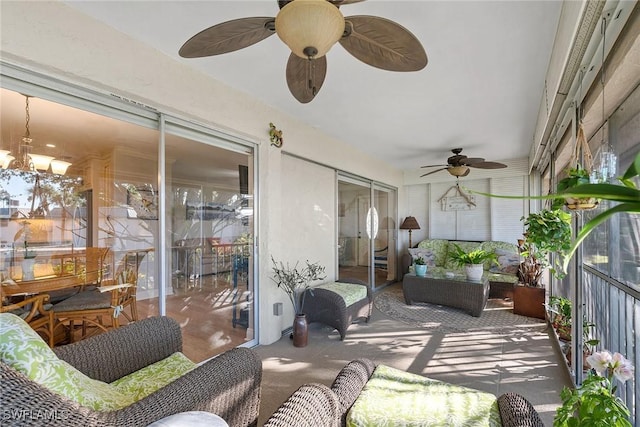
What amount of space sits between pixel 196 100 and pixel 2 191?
5.13 ft

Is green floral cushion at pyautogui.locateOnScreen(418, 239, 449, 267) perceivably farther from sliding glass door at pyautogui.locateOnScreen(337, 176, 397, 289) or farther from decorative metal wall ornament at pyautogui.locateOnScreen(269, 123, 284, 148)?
decorative metal wall ornament at pyautogui.locateOnScreen(269, 123, 284, 148)

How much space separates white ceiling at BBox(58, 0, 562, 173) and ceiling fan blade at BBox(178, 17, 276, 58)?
394 mm

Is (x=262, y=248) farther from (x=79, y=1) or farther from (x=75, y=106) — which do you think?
(x=79, y=1)

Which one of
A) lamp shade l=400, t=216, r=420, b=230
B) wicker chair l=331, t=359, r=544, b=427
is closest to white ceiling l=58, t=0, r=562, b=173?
wicker chair l=331, t=359, r=544, b=427

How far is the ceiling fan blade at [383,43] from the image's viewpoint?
4.10ft

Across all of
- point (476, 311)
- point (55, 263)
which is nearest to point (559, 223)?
point (476, 311)

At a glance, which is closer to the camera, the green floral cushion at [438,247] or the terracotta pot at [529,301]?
the terracotta pot at [529,301]

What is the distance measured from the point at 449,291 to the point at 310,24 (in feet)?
12.5

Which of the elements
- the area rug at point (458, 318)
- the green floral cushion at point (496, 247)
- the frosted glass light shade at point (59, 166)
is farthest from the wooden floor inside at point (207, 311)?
the green floral cushion at point (496, 247)

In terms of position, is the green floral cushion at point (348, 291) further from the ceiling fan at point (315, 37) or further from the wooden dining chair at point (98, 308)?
the ceiling fan at point (315, 37)

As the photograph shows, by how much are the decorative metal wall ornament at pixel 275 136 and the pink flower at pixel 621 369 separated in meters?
2.84

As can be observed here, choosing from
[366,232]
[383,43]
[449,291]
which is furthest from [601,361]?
[366,232]

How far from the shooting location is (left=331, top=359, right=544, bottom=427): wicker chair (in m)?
1.10

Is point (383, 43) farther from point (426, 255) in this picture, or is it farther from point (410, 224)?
point (410, 224)
